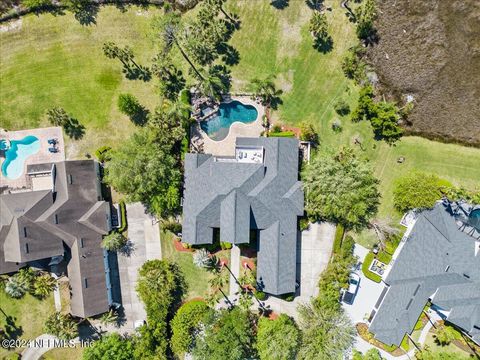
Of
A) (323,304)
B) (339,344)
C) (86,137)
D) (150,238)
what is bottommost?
(339,344)

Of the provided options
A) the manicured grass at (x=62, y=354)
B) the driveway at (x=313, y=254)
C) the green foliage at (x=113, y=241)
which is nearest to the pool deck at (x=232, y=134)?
the driveway at (x=313, y=254)

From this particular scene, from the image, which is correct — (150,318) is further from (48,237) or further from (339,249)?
(339,249)

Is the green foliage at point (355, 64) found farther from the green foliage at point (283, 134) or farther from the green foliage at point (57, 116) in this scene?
the green foliage at point (57, 116)

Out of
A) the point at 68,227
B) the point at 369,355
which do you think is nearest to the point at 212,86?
the point at 68,227

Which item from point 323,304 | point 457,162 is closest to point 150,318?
point 323,304

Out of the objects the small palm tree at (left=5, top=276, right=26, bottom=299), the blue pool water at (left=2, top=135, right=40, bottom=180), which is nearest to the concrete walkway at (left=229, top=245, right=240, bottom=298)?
the small palm tree at (left=5, top=276, right=26, bottom=299)

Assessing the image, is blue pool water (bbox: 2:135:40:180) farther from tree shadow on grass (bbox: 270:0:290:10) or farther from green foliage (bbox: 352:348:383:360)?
green foliage (bbox: 352:348:383:360)

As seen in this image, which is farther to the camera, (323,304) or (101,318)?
(101,318)
